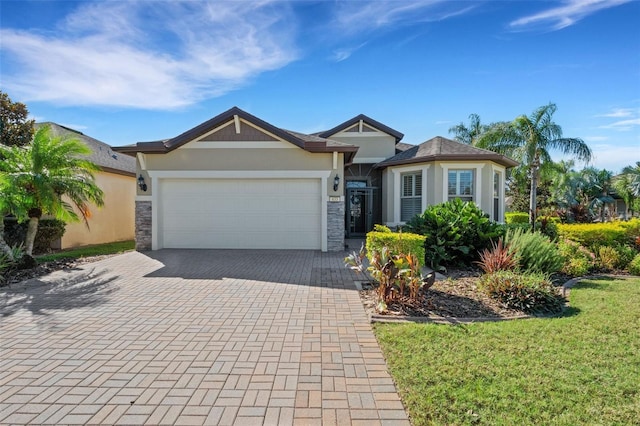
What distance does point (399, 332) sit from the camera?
443 cm

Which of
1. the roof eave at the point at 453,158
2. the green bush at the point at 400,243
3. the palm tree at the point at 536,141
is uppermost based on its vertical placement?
the palm tree at the point at 536,141

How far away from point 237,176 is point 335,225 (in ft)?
13.3

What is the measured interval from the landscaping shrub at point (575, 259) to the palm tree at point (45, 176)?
1325cm

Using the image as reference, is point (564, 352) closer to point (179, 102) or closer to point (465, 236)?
point (465, 236)

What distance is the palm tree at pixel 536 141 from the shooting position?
18016 mm

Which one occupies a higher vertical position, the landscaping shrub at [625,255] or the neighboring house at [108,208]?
the neighboring house at [108,208]

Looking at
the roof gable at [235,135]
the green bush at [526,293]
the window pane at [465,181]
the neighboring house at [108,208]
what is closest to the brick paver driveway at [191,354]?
the green bush at [526,293]

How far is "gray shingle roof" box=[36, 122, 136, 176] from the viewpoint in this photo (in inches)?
563

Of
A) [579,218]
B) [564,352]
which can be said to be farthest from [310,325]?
[579,218]

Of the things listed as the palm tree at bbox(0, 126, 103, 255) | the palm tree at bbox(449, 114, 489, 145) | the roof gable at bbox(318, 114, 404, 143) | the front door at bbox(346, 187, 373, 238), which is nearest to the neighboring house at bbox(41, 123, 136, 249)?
the palm tree at bbox(0, 126, 103, 255)

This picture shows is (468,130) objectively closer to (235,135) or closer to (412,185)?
(412,185)

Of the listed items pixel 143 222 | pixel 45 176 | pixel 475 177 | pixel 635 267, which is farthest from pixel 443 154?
pixel 45 176

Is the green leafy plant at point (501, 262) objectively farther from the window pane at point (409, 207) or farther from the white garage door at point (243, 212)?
the window pane at point (409, 207)

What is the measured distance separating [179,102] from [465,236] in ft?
38.9
